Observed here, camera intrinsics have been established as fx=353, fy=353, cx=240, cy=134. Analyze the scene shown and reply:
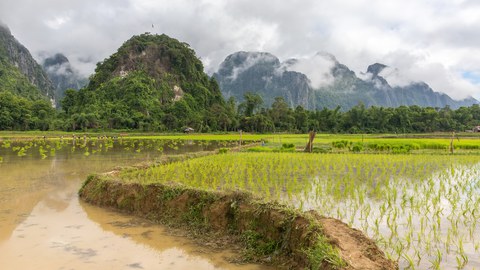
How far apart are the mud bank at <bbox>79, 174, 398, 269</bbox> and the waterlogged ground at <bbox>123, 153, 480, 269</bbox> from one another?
0.65m

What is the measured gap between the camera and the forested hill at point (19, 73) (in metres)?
72.3

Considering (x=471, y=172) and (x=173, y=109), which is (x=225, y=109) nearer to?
(x=173, y=109)

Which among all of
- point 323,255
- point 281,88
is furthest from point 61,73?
point 323,255

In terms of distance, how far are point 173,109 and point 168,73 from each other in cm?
1837

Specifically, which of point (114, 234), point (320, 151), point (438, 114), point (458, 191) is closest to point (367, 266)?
point (114, 234)

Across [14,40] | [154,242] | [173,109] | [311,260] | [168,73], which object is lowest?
[154,242]

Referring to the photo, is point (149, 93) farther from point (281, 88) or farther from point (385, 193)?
point (281, 88)

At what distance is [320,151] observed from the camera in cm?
1942

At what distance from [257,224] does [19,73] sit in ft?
311

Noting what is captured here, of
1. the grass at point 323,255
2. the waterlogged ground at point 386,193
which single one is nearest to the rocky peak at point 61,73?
the waterlogged ground at point 386,193

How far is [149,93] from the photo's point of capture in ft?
222

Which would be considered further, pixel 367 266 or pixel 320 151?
pixel 320 151

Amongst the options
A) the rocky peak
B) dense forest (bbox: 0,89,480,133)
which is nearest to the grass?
dense forest (bbox: 0,89,480,133)

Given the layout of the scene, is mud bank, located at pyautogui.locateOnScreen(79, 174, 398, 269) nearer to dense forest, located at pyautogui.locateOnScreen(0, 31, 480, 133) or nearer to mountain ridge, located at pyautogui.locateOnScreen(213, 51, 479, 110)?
dense forest, located at pyautogui.locateOnScreen(0, 31, 480, 133)
